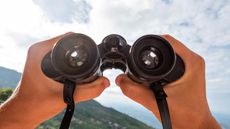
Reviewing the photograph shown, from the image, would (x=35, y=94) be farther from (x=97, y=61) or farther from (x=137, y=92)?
(x=137, y=92)

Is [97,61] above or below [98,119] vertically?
below

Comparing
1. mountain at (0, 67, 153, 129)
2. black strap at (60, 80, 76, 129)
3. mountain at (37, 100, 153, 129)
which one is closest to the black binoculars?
black strap at (60, 80, 76, 129)

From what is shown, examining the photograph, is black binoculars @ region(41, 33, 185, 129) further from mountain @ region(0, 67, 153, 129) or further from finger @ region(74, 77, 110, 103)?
mountain @ region(0, 67, 153, 129)

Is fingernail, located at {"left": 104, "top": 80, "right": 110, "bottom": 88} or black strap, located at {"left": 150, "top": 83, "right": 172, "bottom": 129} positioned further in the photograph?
fingernail, located at {"left": 104, "top": 80, "right": 110, "bottom": 88}

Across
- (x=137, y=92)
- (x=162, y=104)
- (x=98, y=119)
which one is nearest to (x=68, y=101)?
(x=137, y=92)

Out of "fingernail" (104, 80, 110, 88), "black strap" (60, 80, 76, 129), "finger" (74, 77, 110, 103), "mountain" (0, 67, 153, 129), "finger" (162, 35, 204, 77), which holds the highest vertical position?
"mountain" (0, 67, 153, 129)

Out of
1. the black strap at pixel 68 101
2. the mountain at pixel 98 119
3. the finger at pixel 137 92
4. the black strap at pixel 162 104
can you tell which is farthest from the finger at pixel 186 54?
the mountain at pixel 98 119

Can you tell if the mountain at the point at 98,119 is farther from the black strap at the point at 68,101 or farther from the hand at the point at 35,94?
the black strap at the point at 68,101
